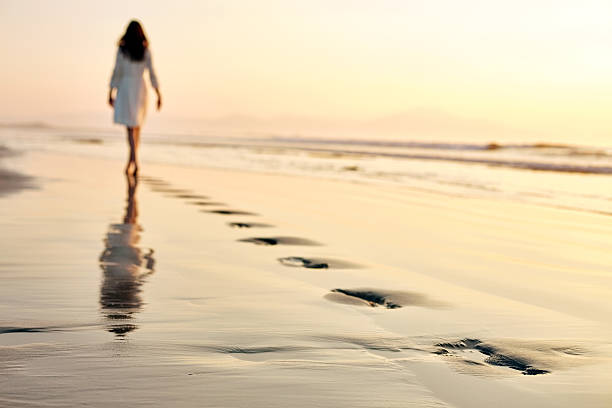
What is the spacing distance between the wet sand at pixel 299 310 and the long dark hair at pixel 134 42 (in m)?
4.41

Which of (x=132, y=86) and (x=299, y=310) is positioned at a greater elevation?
(x=132, y=86)

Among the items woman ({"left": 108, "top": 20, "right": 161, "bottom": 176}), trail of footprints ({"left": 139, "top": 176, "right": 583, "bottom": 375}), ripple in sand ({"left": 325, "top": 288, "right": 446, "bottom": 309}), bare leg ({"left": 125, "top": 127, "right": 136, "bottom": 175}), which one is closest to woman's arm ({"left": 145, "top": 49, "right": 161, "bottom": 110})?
woman ({"left": 108, "top": 20, "right": 161, "bottom": 176})

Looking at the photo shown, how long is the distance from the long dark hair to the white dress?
67 millimetres

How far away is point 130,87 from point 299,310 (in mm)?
7598

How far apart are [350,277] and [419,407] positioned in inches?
61.1

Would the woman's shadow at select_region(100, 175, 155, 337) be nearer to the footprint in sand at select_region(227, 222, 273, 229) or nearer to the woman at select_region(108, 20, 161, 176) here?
the footprint in sand at select_region(227, 222, 273, 229)

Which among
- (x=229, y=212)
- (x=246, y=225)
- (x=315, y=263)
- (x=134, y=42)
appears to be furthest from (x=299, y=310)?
(x=134, y=42)

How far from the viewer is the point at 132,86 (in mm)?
9500

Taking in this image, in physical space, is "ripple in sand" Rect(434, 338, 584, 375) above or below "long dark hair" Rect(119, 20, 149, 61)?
below

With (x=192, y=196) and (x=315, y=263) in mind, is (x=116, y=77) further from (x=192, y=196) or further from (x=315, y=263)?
(x=315, y=263)

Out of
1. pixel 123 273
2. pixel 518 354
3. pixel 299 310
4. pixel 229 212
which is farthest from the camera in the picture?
pixel 229 212

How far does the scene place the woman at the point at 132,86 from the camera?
30.6ft

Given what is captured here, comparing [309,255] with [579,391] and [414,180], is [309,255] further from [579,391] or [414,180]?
[414,180]

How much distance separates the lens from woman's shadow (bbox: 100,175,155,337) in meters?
2.27
